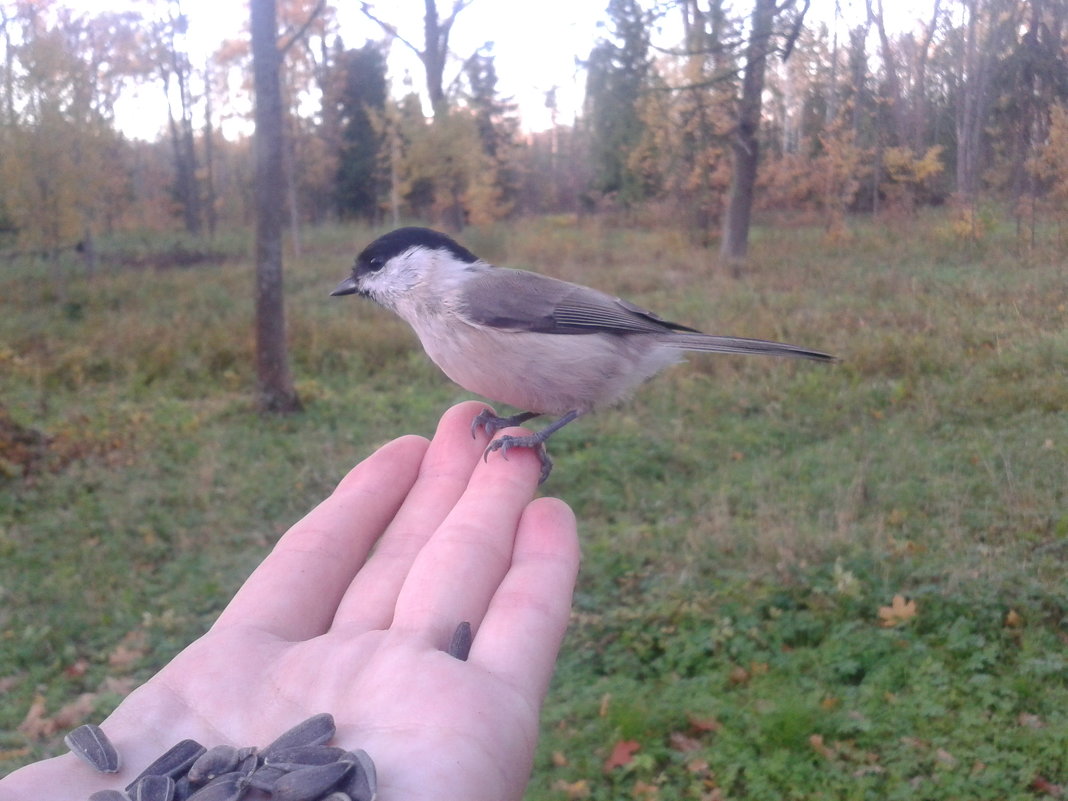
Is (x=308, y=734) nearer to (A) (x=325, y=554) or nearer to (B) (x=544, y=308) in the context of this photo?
(A) (x=325, y=554)

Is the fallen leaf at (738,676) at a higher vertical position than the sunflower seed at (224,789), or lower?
lower

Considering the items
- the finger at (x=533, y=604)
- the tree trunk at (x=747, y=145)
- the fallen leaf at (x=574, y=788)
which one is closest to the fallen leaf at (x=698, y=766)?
the fallen leaf at (x=574, y=788)

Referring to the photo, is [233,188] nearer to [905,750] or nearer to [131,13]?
[131,13]

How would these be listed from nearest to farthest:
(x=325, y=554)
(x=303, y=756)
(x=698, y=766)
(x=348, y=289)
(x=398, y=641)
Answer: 1. (x=303, y=756)
2. (x=398, y=641)
3. (x=325, y=554)
4. (x=348, y=289)
5. (x=698, y=766)

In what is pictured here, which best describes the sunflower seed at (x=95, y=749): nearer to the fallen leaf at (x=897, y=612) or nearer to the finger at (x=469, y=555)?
the finger at (x=469, y=555)

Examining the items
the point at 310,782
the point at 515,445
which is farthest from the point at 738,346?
the point at 310,782

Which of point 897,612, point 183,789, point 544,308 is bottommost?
point 897,612

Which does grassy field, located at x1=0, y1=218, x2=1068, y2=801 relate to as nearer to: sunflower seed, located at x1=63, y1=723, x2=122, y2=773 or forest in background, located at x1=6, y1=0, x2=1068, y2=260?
forest in background, located at x1=6, y1=0, x2=1068, y2=260
